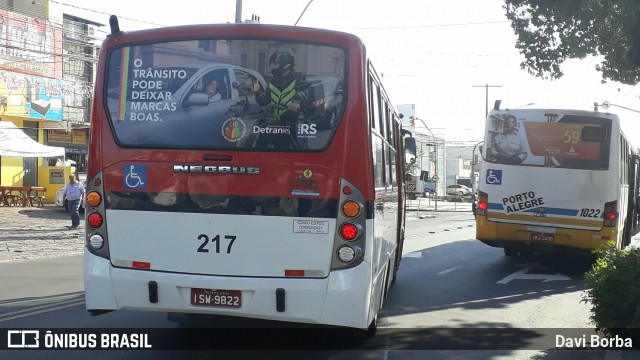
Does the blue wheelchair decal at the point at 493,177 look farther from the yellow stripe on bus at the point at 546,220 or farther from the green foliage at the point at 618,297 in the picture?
the green foliage at the point at 618,297

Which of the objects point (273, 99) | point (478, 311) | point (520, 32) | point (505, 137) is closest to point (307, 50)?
point (273, 99)

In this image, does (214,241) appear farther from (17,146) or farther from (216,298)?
(17,146)

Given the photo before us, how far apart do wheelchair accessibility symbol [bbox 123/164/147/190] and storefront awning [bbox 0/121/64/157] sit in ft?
73.2

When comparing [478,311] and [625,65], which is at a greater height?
[625,65]

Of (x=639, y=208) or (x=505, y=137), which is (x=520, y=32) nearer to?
(x=505, y=137)

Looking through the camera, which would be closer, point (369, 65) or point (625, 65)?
point (369, 65)

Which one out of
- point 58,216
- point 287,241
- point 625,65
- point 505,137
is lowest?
point 58,216

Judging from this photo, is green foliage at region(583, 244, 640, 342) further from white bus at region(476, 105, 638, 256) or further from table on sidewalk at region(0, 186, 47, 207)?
table on sidewalk at region(0, 186, 47, 207)

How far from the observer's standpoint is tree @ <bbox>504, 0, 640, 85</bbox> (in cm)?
1169

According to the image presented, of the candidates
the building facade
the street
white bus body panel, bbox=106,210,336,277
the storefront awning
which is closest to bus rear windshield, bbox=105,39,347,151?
white bus body panel, bbox=106,210,336,277

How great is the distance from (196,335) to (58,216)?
71.4ft

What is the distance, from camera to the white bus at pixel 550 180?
14.2 meters

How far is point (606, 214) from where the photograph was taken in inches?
555

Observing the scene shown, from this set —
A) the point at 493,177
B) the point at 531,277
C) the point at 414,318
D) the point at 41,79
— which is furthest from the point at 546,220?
the point at 41,79
